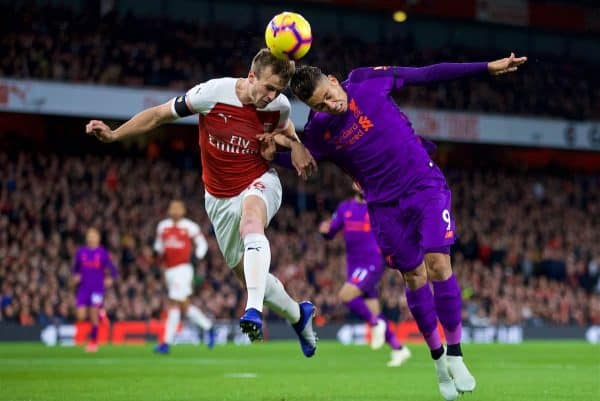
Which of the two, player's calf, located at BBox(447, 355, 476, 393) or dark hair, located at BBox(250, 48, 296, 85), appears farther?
dark hair, located at BBox(250, 48, 296, 85)

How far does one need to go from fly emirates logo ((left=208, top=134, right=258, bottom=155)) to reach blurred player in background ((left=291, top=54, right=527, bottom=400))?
0.53 meters

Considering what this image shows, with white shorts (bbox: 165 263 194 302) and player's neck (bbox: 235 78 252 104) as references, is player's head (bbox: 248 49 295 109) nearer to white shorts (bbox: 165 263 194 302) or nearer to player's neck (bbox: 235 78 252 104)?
player's neck (bbox: 235 78 252 104)

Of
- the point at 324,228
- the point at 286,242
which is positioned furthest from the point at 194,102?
the point at 286,242

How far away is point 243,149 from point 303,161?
0.69 metres

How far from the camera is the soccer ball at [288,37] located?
27.1 ft

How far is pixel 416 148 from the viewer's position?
867cm

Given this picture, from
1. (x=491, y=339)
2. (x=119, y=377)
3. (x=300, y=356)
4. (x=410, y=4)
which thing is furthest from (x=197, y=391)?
(x=410, y=4)

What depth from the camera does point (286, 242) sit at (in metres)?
27.9

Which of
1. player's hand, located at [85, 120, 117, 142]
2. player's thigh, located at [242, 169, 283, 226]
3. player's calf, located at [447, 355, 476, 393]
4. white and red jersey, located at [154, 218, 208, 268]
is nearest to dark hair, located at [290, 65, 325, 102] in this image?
player's thigh, located at [242, 169, 283, 226]

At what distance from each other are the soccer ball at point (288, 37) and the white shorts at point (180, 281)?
10.6 m

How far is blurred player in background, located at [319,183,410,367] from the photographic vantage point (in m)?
16.9

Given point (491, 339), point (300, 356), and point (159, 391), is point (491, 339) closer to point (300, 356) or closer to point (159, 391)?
point (300, 356)

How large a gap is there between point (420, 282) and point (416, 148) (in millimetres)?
1126

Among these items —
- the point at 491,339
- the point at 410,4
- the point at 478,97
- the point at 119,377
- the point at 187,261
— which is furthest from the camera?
the point at 410,4
